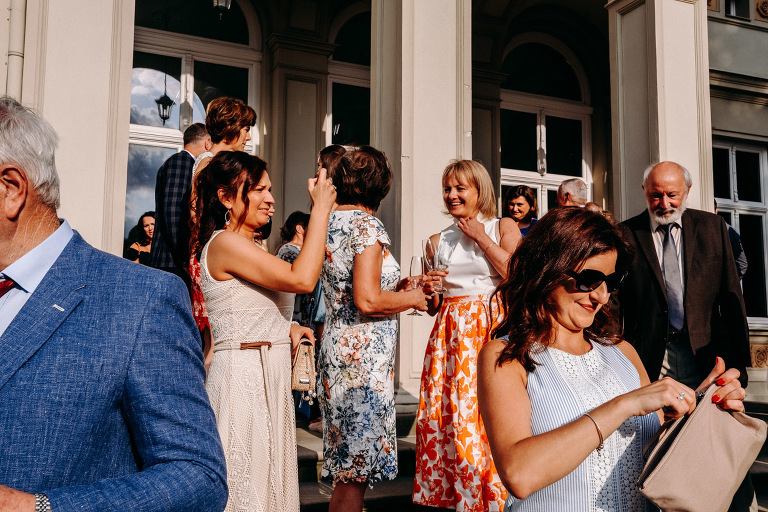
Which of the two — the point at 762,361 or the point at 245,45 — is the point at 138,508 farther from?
the point at 762,361

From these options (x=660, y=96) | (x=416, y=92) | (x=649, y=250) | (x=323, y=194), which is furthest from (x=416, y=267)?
(x=660, y=96)

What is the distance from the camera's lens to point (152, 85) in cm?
892

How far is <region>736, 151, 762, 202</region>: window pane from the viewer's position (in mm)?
10422

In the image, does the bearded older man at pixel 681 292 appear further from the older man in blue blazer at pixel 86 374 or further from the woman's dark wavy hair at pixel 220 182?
the older man in blue blazer at pixel 86 374

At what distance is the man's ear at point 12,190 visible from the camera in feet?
4.13

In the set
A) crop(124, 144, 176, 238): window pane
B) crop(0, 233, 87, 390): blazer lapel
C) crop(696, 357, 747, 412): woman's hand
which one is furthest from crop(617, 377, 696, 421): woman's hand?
crop(124, 144, 176, 238): window pane

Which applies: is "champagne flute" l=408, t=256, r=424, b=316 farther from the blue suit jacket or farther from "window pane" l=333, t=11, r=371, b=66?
"window pane" l=333, t=11, r=371, b=66

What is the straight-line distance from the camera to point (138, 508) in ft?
3.64

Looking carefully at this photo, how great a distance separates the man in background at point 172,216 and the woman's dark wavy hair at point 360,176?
95cm

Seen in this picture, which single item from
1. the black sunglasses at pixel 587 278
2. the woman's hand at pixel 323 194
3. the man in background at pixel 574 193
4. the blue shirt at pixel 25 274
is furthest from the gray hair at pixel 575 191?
the blue shirt at pixel 25 274

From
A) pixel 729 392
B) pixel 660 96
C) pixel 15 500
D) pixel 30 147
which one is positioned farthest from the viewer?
pixel 660 96

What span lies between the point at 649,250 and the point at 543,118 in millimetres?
8154

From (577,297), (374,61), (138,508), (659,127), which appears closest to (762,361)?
(659,127)

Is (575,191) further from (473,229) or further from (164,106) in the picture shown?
(164,106)
